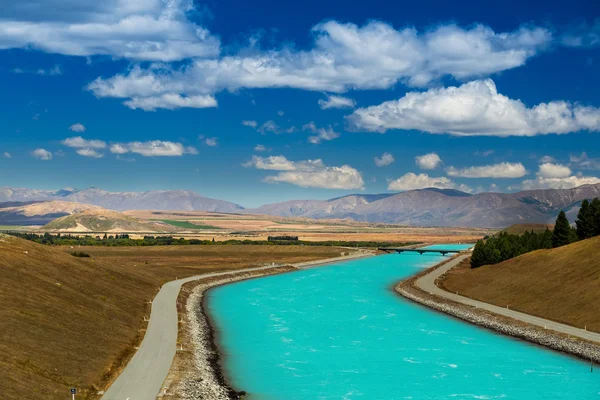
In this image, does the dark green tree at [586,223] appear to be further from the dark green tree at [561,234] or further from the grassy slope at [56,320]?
the grassy slope at [56,320]

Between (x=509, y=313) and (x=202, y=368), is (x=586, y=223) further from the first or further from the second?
(x=202, y=368)

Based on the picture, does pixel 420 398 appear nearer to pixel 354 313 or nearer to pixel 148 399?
pixel 148 399

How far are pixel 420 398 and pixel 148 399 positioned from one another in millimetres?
→ 21760

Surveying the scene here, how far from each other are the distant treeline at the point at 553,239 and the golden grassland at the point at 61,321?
73000 millimetres

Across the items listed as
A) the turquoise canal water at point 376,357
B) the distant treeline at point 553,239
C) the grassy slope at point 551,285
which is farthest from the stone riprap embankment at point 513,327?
the distant treeline at point 553,239

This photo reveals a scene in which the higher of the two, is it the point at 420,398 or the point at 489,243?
the point at 489,243

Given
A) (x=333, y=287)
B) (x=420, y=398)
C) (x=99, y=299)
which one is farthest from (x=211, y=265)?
(x=420, y=398)

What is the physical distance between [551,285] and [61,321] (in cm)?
6636

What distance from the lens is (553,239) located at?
386 ft

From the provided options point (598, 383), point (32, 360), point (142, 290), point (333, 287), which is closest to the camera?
point (32, 360)

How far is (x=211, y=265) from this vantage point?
6422 inches

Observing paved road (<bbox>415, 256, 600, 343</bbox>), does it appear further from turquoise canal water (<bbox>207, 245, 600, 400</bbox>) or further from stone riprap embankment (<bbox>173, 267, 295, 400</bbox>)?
stone riprap embankment (<bbox>173, 267, 295, 400</bbox>)

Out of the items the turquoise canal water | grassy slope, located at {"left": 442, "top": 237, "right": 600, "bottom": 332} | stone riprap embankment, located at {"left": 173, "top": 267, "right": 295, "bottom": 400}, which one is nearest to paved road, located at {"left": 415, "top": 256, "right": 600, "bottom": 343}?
grassy slope, located at {"left": 442, "top": 237, "right": 600, "bottom": 332}

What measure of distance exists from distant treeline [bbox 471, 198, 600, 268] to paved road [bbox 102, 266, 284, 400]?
73828mm
